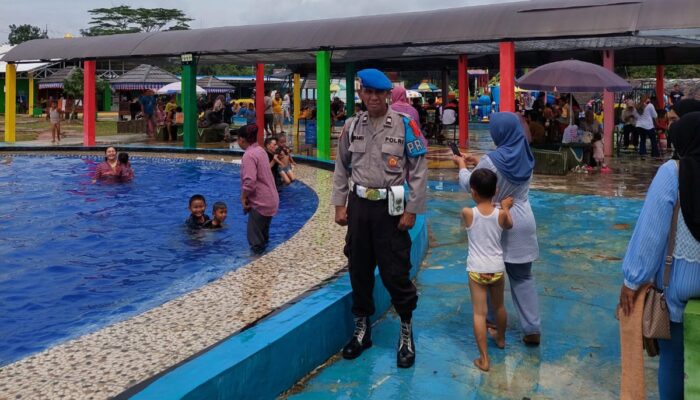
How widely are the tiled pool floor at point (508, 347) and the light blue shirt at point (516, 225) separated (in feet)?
2.05

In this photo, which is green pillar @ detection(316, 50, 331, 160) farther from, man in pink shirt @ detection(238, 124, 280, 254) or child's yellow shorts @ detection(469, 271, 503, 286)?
child's yellow shorts @ detection(469, 271, 503, 286)

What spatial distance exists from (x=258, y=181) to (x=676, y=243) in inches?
188

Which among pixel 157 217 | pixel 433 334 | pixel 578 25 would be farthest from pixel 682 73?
pixel 433 334

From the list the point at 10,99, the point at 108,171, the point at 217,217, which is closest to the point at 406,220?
the point at 217,217

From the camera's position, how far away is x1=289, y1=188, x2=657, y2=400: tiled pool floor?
3930 millimetres

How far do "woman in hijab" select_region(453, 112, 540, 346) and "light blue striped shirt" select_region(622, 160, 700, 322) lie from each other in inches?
61.0

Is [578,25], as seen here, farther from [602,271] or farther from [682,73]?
[682,73]

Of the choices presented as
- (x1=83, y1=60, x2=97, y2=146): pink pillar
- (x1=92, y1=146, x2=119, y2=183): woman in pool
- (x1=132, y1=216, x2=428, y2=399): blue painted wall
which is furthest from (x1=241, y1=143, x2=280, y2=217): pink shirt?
(x1=83, y1=60, x2=97, y2=146): pink pillar

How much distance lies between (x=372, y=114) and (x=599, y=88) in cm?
1012

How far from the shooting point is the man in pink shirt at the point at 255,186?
693cm

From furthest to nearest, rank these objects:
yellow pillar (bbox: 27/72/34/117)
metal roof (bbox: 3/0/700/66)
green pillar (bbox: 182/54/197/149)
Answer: yellow pillar (bbox: 27/72/34/117) < green pillar (bbox: 182/54/197/149) < metal roof (bbox: 3/0/700/66)

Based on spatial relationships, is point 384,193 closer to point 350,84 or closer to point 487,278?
point 487,278

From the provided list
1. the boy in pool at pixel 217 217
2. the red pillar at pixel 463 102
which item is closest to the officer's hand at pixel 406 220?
the boy in pool at pixel 217 217

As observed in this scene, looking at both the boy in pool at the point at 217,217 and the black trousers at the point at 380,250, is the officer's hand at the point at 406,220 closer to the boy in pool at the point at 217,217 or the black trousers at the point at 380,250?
the black trousers at the point at 380,250
